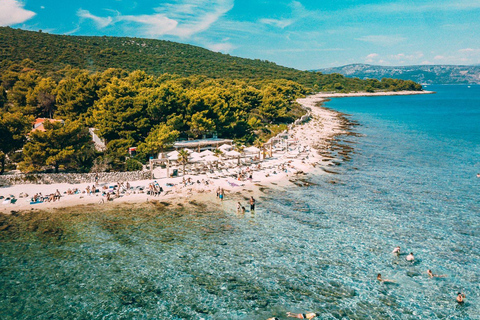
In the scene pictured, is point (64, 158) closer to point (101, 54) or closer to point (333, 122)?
point (333, 122)

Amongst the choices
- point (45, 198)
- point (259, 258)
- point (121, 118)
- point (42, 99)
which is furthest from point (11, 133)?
point (259, 258)

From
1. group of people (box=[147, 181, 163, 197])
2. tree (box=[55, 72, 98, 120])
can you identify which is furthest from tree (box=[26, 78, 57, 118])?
group of people (box=[147, 181, 163, 197])

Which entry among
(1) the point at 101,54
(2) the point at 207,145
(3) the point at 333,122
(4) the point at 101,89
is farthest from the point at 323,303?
(1) the point at 101,54

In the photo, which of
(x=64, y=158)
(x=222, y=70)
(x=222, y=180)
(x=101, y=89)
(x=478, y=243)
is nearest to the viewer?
(x=478, y=243)

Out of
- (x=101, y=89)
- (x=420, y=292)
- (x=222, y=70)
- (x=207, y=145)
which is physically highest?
(x=222, y=70)

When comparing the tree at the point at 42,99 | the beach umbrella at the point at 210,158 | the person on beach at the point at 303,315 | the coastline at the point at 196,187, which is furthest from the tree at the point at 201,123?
the person on beach at the point at 303,315

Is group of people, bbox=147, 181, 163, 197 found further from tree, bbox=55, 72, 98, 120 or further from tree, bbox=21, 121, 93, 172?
tree, bbox=55, 72, 98, 120

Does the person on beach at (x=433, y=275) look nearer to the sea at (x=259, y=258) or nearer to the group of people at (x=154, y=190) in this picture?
the sea at (x=259, y=258)

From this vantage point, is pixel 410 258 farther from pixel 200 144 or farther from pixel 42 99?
pixel 42 99
